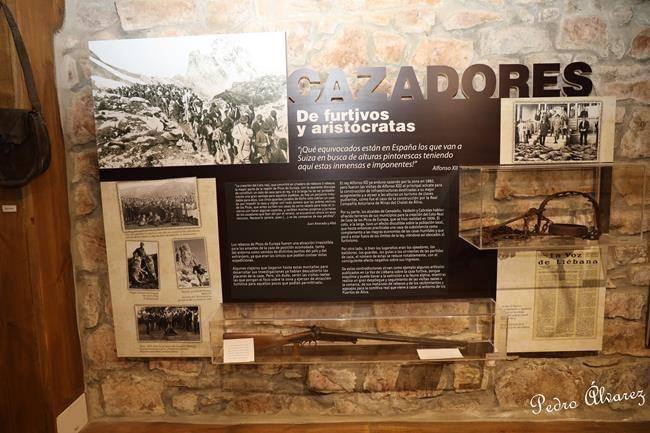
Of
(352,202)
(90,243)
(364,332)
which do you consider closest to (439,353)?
(364,332)

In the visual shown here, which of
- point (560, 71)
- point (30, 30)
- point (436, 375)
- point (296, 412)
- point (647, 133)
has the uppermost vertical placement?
point (30, 30)

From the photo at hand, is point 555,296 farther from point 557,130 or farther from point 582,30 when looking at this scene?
point 582,30

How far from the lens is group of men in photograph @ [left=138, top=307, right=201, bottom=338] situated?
1.83 metres

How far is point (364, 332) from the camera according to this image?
5.82 ft

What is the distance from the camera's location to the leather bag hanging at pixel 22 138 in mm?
1553

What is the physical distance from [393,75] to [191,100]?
2.84 feet

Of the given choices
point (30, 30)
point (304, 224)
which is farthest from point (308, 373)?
point (30, 30)

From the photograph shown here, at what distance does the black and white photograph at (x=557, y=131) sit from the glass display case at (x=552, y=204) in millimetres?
53

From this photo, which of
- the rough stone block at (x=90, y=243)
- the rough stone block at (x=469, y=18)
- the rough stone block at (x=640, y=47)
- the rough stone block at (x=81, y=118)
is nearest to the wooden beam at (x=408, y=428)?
the rough stone block at (x=90, y=243)

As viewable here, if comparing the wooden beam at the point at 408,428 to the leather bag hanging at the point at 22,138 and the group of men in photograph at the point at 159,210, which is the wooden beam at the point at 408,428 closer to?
the group of men in photograph at the point at 159,210

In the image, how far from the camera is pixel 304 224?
1763mm

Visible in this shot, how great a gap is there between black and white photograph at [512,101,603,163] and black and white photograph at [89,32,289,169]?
3.25 ft

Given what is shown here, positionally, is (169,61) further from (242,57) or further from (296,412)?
(296,412)

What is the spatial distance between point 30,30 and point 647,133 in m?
2.58
